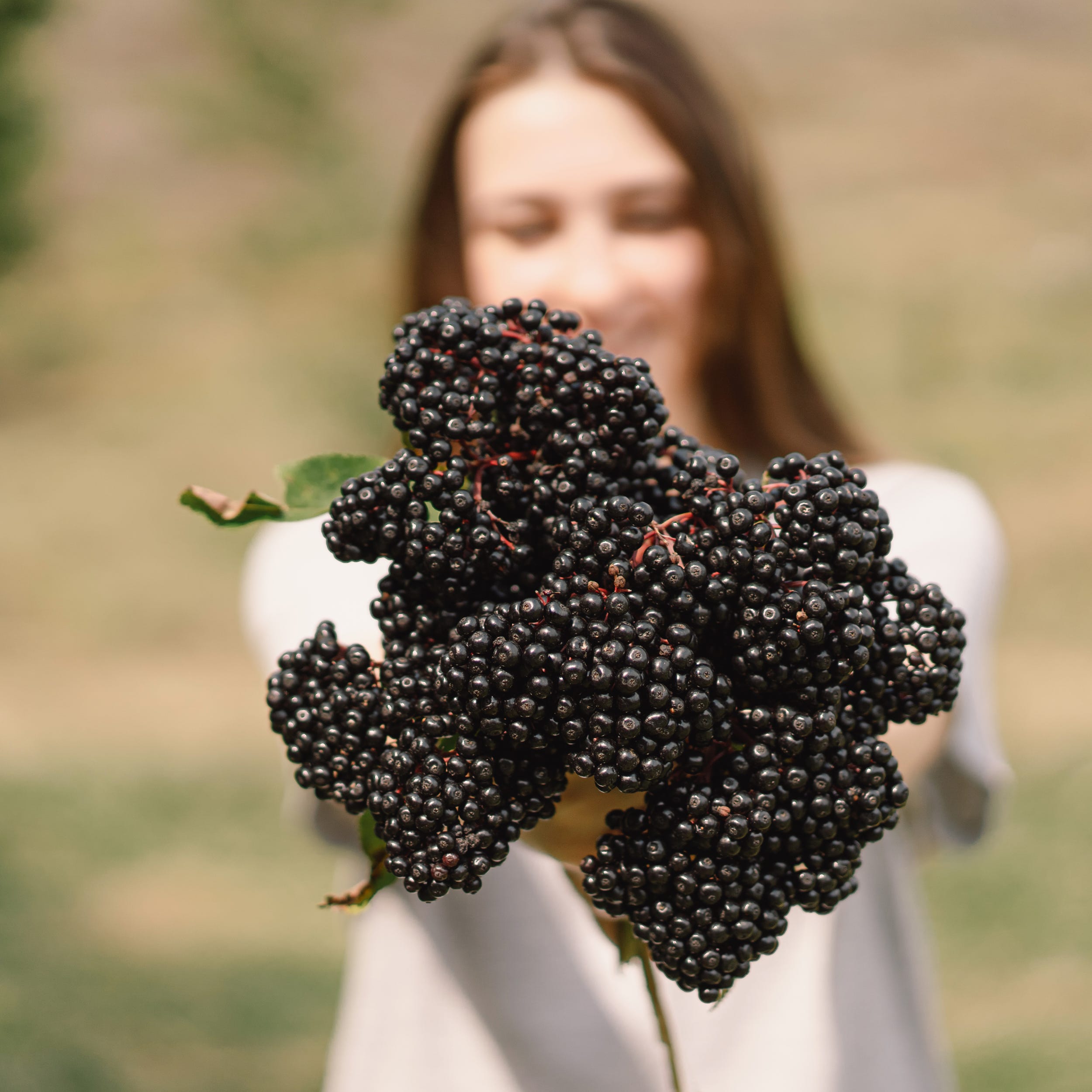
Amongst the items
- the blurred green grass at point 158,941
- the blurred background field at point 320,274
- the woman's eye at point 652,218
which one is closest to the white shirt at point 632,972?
the woman's eye at point 652,218

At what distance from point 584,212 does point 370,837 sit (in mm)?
749

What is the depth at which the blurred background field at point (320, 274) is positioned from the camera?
5.43 m

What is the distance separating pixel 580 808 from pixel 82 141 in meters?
7.09

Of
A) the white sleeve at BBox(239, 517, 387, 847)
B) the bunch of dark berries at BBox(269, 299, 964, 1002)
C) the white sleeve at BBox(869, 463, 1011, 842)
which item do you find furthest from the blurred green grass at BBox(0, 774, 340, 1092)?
the bunch of dark berries at BBox(269, 299, 964, 1002)

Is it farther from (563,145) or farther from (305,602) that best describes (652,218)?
(305,602)

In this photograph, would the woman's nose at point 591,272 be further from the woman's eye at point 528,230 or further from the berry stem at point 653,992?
the berry stem at point 653,992

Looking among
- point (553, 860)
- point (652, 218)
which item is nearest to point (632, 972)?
point (553, 860)

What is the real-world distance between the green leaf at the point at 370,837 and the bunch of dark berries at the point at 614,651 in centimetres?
2

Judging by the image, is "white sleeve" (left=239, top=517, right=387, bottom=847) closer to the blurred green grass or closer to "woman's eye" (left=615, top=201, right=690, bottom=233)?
"woman's eye" (left=615, top=201, right=690, bottom=233)

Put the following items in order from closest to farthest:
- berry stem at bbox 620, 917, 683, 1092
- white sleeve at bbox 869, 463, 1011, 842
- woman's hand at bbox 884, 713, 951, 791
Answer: berry stem at bbox 620, 917, 683, 1092
woman's hand at bbox 884, 713, 951, 791
white sleeve at bbox 869, 463, 1011, 842

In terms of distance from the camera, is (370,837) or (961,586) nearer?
(370,837)

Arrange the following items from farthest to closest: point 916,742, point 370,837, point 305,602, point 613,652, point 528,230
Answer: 1. point 528,230
2. point 305,602
3. point 916,742
4. point 370,837
5. point 613,652

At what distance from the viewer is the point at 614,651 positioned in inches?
17.8

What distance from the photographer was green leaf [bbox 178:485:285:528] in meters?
0.56
